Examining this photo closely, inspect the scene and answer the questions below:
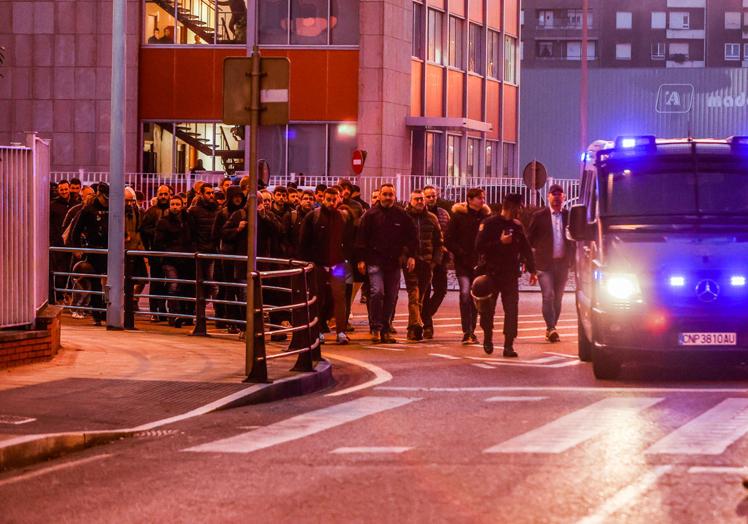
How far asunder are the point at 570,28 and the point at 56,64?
2916 inches

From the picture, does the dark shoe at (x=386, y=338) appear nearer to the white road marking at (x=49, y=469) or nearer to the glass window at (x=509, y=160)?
the white road marking at (x=49, y=469)

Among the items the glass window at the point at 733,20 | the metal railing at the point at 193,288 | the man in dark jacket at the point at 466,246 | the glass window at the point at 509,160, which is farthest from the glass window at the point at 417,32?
the glass window at the point at 733,20

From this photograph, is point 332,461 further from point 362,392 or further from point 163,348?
point 163,348

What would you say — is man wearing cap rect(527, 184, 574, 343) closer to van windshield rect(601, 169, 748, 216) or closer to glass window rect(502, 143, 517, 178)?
van windshield rect(601, 169, 748, 216)

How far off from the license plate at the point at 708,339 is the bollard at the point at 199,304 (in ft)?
22.4

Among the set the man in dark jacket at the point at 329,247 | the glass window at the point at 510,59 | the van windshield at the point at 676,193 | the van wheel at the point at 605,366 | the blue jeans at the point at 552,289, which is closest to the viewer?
the van wheel at the point at 605,366

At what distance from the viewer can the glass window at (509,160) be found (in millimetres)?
53906

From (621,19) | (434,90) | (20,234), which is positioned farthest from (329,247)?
(621,19)

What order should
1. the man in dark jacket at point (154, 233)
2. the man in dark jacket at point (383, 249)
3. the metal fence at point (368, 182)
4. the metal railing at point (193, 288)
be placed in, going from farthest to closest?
the metal fence at point (368, 182), the man in dark jacket at point (154, 233), the man in dark jacket at point (383, 249), the metal railing at point (193, 288)

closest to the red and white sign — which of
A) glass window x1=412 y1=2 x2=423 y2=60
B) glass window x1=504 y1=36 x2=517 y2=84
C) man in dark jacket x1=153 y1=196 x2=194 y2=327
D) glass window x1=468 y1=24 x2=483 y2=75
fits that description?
glass window x1=412 y1=2 x2=423 y2=60

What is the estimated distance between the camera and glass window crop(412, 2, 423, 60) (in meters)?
46.1

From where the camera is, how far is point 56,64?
43.1 m

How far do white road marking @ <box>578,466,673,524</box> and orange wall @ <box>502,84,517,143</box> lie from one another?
4444cm

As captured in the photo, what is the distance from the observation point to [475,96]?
166ft
